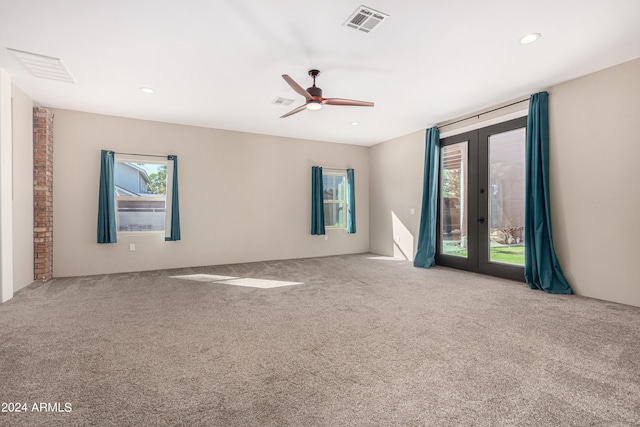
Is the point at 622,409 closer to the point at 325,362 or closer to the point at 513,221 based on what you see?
the point at 325,362

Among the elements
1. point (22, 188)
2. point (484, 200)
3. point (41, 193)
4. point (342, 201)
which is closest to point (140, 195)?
point (41, 193)

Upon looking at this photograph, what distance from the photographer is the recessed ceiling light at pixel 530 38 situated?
2988 millimetres

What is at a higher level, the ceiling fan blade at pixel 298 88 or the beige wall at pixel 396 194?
the ceiling fan blade at pixel 298 88

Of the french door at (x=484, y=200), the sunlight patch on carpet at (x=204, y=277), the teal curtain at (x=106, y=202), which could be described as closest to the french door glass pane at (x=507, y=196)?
the french door at (x=484, y=200)

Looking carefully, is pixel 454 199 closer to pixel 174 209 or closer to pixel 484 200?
pixel 484 200

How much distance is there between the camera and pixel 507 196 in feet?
15.8

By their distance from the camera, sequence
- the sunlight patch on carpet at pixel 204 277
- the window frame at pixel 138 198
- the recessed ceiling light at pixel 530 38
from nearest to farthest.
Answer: the recessed ceiling light at pixel 530 38
the sunlight patch on carpet at pixel 204 277
the window frame at pixel 138 198

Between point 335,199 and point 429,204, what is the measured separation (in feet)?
8.01

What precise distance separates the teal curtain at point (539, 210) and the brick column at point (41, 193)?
7170 millimetres

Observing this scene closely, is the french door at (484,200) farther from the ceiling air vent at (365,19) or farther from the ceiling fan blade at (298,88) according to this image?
the ceiling fan blade at (298,88)

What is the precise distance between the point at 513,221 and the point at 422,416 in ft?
13.5

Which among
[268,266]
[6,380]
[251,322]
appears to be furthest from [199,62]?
[268,266]

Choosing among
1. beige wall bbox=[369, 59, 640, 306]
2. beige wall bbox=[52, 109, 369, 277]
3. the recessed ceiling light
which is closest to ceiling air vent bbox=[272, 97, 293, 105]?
beige wall bbox=[52, 109, 369, 277]

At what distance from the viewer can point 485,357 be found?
2.29 metres
